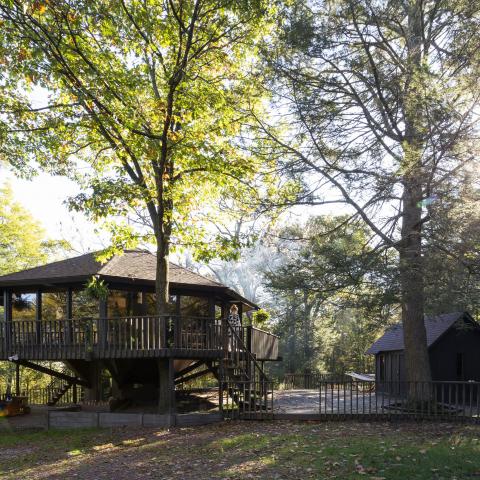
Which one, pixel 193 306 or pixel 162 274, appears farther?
pixel 193 306

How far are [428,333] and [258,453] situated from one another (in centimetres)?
1370

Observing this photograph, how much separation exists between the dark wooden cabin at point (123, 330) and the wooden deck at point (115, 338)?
30 millimetres

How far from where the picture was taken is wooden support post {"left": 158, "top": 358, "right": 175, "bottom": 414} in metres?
15.5

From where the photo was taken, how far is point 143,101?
17.1m

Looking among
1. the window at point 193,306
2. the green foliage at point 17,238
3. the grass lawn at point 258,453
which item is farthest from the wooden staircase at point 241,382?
the green foliage at point 17,238

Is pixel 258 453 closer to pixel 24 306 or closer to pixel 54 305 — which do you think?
pixel 54 305

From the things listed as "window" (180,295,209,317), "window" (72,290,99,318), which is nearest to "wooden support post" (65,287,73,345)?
"window" (72,290,99,318)

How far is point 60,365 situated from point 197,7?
24.3m

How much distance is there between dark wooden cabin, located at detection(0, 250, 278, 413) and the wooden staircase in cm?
5

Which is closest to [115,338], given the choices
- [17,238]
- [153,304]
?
[153,304]

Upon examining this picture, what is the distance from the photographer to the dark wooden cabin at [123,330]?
16.0 metres

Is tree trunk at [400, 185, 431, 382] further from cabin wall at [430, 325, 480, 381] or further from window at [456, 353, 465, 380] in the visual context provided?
window at [456, 353, 465, 380]

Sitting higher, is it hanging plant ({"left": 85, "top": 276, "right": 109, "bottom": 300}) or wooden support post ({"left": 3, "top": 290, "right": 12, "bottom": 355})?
hanging plant ({"left": 85, "top": 276, "right": 109, "bottom": 300})

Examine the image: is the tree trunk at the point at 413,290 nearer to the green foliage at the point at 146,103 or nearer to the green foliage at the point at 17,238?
the green foliage at the point at 146,103
